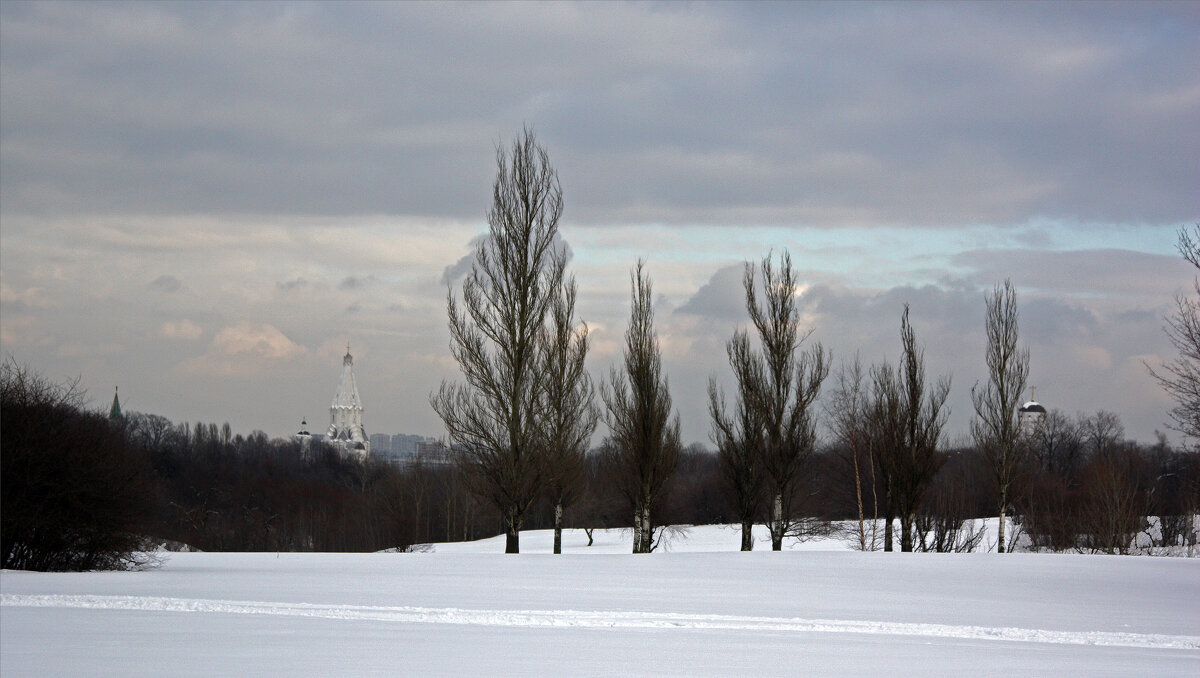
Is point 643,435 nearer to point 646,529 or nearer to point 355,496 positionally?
point 646,529

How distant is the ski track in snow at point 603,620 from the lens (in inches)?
460

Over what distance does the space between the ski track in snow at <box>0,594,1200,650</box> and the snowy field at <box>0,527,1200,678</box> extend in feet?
0.15

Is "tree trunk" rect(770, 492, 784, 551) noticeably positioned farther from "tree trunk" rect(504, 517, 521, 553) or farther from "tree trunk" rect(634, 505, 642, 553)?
"tree trunk" rect(504, 517, 521, 553)

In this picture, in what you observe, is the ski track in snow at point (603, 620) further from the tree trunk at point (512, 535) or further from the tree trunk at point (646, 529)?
the tree trunk at point (646, 529)

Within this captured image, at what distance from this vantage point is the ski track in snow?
11.7 meters

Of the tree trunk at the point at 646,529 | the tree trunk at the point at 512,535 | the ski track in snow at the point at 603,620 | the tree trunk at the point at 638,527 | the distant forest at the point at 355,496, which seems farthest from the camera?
the tree trunk at the point at 638,527

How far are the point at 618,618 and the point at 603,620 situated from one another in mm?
237

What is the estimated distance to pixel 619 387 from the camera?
2586 cm

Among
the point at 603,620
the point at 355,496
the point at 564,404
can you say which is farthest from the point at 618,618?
the point at 355,496

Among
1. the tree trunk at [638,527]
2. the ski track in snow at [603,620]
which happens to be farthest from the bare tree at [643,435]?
the ski track in snow at [603,620]

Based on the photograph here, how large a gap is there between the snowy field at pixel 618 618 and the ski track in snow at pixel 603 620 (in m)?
0.05

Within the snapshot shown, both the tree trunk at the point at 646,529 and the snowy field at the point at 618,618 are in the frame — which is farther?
the tree trunk at the point at 646,529

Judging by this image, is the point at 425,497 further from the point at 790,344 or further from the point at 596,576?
the point at 596,576

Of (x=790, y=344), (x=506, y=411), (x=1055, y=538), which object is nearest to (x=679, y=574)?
(x=506, y=411)
